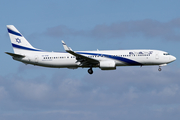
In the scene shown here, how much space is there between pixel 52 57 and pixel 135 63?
15.7 m

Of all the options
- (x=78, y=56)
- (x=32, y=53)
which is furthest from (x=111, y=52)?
(x=32, y=53)

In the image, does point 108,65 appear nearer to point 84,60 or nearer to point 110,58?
point 110,58

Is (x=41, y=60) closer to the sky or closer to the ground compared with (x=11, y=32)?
closer to the ground

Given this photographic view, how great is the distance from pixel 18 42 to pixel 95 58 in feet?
54.0

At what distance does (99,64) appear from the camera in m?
65.1

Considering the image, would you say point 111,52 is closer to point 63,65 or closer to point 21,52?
point 63,65

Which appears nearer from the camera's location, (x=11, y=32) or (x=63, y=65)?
(x=63, y=65)

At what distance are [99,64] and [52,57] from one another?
30.1 feet

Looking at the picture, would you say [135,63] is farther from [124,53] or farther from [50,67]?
[50,67]

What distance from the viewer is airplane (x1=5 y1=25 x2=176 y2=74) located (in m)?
64.1

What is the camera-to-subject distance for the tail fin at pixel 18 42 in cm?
6981

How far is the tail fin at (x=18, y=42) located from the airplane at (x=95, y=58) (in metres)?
0.69

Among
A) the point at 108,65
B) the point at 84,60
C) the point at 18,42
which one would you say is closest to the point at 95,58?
the point at 84,60

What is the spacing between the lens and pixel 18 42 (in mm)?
70500
